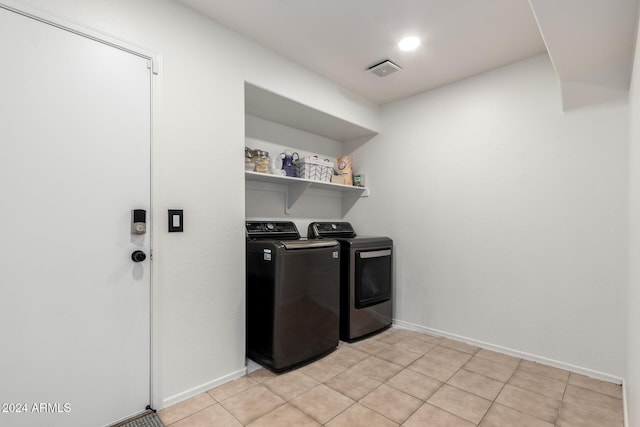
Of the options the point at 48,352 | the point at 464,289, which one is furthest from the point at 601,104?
the point at 48,352

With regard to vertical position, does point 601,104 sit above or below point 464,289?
above

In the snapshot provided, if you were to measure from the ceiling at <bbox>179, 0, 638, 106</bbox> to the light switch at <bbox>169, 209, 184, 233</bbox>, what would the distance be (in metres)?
1.33

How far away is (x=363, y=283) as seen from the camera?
2.94 meters

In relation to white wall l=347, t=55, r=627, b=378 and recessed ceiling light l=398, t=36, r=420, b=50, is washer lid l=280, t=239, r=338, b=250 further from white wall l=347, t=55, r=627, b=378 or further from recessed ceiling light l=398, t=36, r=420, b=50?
recessed ceiling light l=398, t=36, r=420, b=50

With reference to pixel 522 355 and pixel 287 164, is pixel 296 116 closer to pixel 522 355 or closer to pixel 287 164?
pixel 287 164

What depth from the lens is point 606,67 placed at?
2.04 metres

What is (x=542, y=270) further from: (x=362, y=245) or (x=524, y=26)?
(x=524, y=26)

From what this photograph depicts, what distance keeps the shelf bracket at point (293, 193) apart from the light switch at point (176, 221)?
4.39 ft

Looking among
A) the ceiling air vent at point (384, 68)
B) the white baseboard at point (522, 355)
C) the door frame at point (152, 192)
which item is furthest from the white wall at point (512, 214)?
the door frame at point (152, 192)

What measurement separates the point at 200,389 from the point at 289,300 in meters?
0.79

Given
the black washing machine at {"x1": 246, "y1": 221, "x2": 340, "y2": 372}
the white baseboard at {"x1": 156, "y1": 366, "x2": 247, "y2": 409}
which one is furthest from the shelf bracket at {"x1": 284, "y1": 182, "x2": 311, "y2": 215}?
the white baseboard at {"x1": 156, "y1": 366, "x2": 247, "y2": 409}

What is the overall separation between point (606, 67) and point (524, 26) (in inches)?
23.8

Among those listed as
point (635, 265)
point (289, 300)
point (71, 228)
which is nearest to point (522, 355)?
point (635, 265)

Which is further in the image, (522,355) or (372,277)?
(372,277)
